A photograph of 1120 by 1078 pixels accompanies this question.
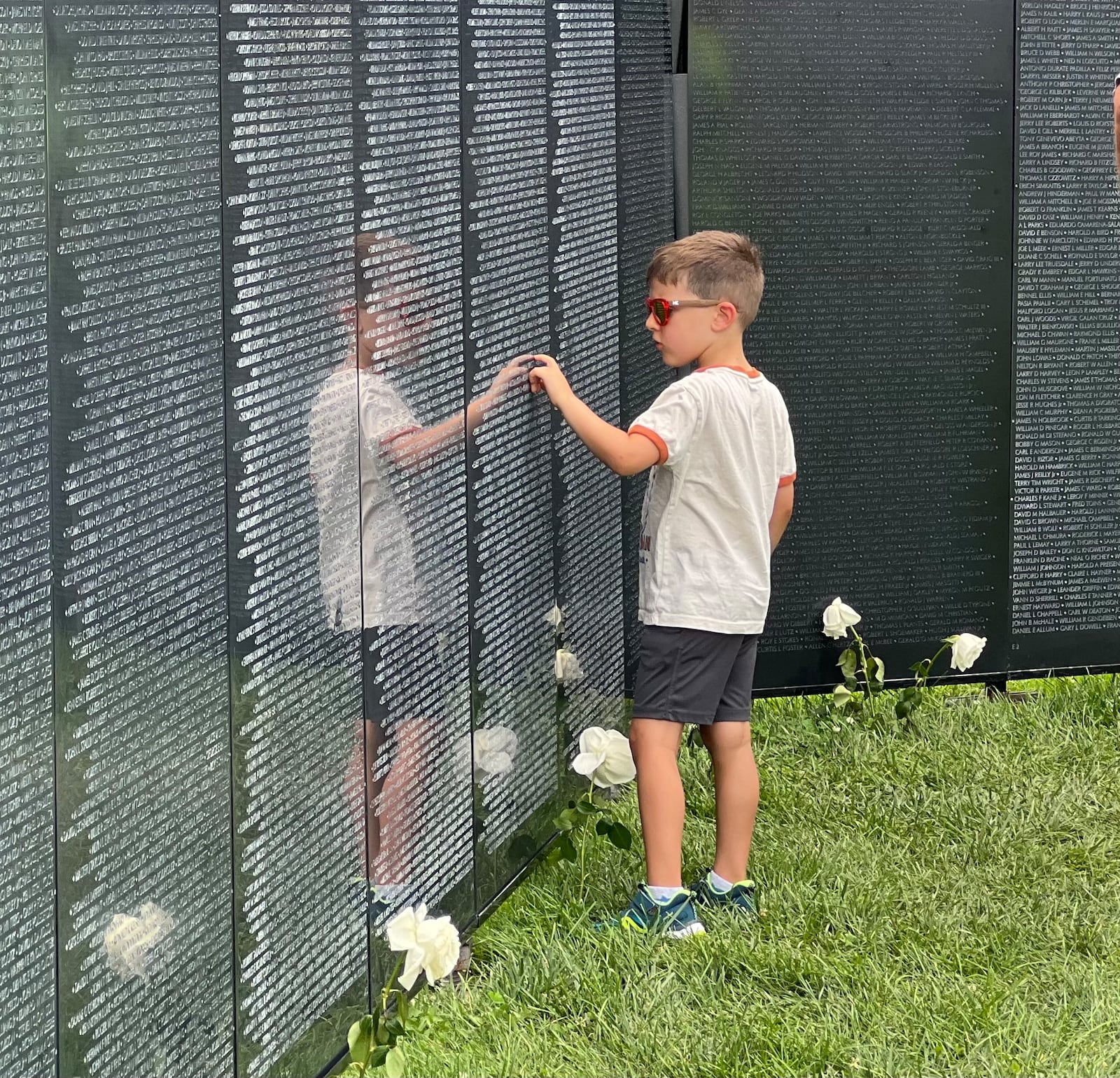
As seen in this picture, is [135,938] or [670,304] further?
[670,304]

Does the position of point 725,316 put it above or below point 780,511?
above

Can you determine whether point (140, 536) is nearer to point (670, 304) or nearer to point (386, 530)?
point (386, 530)

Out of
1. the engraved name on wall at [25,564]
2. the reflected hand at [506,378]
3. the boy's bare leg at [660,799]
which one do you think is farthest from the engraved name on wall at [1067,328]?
the engraved name on wall at [25,564]

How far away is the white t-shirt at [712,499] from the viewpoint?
394 cm

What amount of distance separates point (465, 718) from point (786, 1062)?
97 centimetres

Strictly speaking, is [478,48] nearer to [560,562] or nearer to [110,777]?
[560,562]

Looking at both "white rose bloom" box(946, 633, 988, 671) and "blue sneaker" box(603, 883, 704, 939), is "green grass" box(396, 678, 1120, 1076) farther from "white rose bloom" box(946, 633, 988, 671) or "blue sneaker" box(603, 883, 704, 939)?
"white rose bloom" box(946, 633, 988, 671)

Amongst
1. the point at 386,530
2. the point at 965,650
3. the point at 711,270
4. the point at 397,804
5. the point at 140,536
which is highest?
the point at 711,270

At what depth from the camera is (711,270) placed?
405cm

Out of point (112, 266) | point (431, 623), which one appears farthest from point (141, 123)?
point (431, 623)

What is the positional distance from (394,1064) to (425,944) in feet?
0.70

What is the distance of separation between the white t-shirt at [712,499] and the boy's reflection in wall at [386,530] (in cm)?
58

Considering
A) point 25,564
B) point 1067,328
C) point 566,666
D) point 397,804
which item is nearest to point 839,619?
point 1067,328

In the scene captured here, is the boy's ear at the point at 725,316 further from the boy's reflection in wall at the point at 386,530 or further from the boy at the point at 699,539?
the boy's reflection in wall at the point at 386,530
